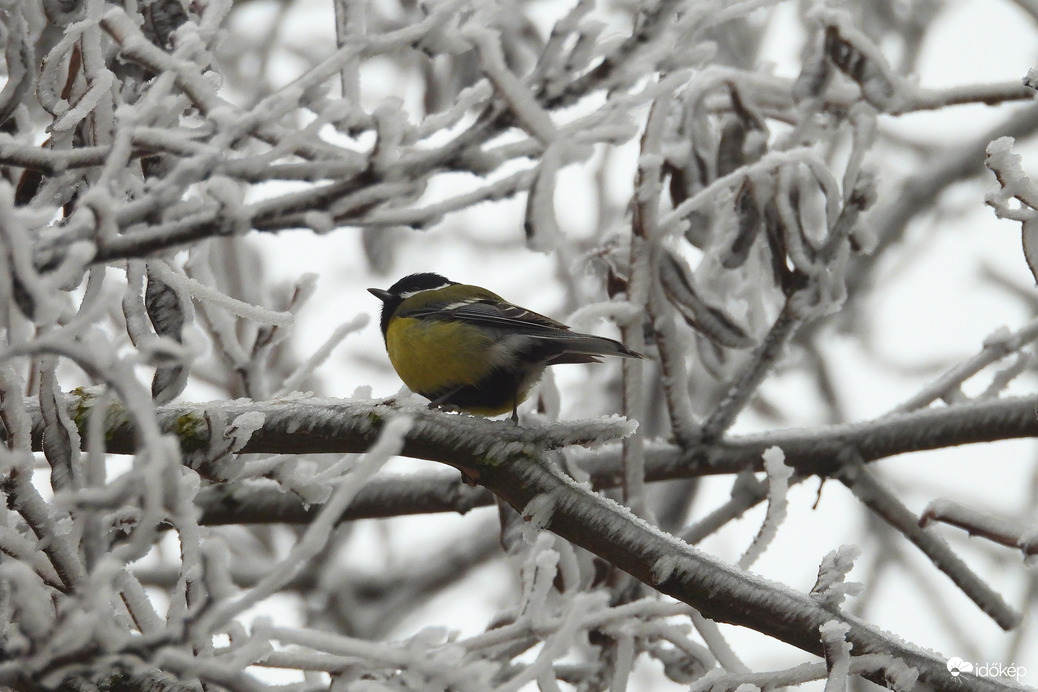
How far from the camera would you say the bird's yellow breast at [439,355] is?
11.6ft

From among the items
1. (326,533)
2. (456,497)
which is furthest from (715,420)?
(326,533)

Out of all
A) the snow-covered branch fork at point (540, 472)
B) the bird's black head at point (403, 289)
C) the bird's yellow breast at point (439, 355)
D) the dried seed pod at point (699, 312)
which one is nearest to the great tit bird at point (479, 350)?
the bird's yellow breast at point (439, 355)

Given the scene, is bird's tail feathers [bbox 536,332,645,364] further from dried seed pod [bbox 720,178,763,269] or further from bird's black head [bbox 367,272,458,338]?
bird's black head [bbox 367,272,458,338]

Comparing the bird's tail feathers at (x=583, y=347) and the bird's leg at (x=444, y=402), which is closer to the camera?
the bird's tail feathers at (x=583, y=347)

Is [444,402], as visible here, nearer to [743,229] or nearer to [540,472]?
[743,229]

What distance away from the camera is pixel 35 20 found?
7.87 feet

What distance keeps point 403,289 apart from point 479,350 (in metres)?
1.12

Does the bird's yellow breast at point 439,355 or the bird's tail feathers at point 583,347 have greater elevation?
the bird's yellow breast at point 439,355

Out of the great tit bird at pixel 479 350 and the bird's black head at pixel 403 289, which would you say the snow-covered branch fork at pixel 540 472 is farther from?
the bird's black head at pixel 403 289

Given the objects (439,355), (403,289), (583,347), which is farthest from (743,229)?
(403,289)

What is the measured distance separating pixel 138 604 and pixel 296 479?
1.77 feet

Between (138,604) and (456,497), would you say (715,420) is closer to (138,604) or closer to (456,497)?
(456,497)

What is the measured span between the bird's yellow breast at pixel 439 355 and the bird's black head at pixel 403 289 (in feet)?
2.04

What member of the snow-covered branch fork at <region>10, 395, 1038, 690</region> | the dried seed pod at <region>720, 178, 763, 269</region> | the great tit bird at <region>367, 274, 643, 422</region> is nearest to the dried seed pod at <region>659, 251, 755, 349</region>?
the dried seed pod at <region>720, 178, 763, 269</region>
